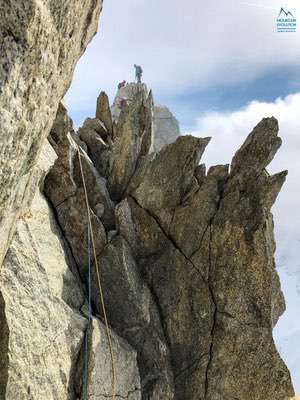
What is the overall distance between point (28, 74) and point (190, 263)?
44.6 feet

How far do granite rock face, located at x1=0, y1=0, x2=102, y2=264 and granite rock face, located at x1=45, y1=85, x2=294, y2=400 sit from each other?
8.08 metres

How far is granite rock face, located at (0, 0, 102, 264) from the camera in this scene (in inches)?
314

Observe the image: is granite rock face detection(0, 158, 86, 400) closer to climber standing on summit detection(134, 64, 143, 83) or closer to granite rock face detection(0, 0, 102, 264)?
granite rock face detection(0, 0, 102, 264)

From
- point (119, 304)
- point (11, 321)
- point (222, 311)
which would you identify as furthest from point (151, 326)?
point (11, 321)

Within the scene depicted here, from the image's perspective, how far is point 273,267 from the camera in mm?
19781

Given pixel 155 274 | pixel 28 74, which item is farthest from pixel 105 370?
pixel 28 74

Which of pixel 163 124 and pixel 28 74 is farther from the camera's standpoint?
pixel 163 124

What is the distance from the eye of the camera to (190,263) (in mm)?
20062

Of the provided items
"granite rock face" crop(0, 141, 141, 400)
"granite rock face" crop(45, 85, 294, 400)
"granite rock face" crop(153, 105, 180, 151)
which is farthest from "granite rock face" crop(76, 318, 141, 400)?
"granite rock face" crop(153, 105, 180, 151)

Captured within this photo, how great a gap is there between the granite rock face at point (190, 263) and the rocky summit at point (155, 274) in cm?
5

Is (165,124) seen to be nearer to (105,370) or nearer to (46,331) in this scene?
(105,370)

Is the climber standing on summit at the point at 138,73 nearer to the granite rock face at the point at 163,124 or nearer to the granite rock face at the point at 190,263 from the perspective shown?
the granite rock face at the point at 163,124

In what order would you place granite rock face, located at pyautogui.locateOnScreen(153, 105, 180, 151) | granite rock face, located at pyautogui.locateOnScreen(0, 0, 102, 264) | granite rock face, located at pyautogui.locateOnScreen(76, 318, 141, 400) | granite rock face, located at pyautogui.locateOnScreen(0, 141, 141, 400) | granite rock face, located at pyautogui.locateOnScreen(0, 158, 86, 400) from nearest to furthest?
granite rock face, located at pyautogui.locateOnScreen(0, 0, 102, 264), granite rock face, located at pyautogui.locateOnScreen(0, 158, 86, 400), granite rock face, located at pyautogui.locateOnScreen(0, 141, 141, 400), granite rock face, located at pyautogui.locateOnScreen(76, 318, 141, 400), granite rock face, located at pyautogui.locateOnScreen(153, 105, 180, 151)

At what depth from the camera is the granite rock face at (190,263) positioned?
1831cm
